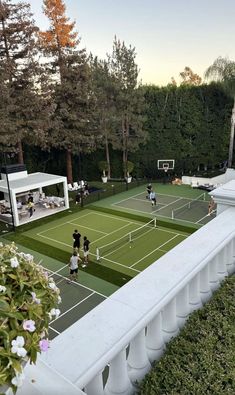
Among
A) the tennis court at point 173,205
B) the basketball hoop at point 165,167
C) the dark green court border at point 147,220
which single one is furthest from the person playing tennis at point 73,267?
the basketball hoop at point 165,167

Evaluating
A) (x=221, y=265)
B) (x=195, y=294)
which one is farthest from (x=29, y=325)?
(x=221, y=265)

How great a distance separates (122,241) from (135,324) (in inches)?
602

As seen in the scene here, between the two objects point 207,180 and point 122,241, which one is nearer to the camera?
point 122,241

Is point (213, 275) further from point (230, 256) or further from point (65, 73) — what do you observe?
point (65, 73)

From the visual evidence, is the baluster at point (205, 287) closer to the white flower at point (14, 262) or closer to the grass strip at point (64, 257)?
the white flower at point (14, 262)

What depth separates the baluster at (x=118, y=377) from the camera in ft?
7.93

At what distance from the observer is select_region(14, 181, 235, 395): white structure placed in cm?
194

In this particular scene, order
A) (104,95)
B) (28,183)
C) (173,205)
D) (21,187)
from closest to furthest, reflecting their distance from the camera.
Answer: (21,187)
(28,183)
(173,205)
(104,95)

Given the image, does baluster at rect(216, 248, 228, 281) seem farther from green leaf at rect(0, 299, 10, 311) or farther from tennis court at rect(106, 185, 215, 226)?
tennis court at rect(106, 185, 215, 226)

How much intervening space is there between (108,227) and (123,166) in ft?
50.3

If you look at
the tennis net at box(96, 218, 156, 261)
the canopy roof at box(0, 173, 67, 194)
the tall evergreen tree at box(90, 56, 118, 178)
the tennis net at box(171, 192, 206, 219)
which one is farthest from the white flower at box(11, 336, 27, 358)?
the tall evergreen tree at box(90, 56, 118, 178)

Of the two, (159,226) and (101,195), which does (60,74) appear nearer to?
(101,195)

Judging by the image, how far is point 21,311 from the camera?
5.21 feet

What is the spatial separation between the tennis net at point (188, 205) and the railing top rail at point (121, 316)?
17.6 metres
